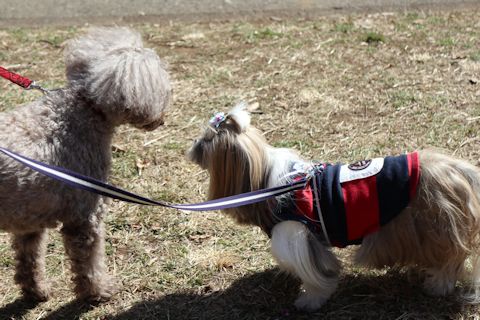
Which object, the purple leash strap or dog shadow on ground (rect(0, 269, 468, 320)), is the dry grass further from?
the purple leash strap

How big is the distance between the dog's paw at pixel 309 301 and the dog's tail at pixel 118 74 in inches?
51.1

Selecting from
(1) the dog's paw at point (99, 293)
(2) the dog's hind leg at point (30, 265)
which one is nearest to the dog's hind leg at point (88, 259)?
(1) the dog's paw at point (99, 293)

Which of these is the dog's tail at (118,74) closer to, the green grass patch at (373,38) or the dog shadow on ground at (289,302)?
the dog shadow on ground at (289,302)

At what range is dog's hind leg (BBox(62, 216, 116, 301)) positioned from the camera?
359 centimetres

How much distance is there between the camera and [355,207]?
323 cm

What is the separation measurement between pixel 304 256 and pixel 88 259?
1.27 metres

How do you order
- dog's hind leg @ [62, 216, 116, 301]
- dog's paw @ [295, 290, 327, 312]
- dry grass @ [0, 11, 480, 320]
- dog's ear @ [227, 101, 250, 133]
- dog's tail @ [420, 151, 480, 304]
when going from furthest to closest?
dry grass @ [0, 11, 480, 320], dog's hind leg @ [62, 216, 116, 301], dog's paw @ [295, 290, 327, 312], dog's ear @ [227, 101, 250, 133], dog's tail @ [420, 151, 480, 304]

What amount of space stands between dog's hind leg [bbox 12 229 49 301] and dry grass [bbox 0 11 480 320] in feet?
0.32

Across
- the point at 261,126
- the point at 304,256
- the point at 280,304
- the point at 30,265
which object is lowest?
the point at 280,304

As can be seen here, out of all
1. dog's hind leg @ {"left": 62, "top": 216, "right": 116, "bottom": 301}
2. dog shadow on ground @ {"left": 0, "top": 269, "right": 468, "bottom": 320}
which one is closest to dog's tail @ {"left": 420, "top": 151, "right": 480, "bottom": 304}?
dog shadow on ground @ {"left": 0, "top": 269, "right": 468, "bottom": 320}

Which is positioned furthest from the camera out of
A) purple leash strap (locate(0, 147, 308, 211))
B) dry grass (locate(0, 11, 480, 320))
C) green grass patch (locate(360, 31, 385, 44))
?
green grass patch (locate(360, 31, 385, 44))

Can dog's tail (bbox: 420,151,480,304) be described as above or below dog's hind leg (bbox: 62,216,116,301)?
above

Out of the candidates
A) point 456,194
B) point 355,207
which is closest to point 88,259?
point 355,207

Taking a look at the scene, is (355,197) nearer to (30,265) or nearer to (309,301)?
(309,301)
